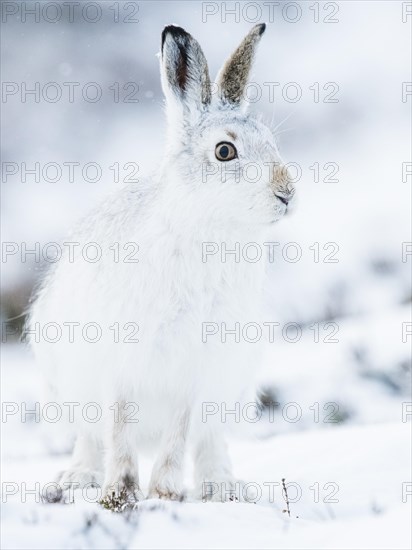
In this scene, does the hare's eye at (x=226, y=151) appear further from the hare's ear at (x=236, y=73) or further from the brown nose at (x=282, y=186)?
the hare's ear at (x=236, y=73)

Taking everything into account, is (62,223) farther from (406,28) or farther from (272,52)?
(406,28)

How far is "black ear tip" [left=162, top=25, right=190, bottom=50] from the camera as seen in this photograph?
416cm

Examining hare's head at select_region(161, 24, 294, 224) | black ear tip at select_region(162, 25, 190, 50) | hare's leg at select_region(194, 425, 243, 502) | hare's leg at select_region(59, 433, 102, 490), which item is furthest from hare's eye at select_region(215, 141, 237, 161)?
hare's leg at select_region(59, 433, 102, 490)

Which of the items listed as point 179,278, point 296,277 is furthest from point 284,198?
point 296,277

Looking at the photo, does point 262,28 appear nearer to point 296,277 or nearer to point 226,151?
point 226,151

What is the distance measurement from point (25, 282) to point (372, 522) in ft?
27.4

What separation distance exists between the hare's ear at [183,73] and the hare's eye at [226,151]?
0.29 meters

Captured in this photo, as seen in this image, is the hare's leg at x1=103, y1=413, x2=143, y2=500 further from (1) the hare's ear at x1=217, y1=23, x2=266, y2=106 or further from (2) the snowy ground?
(1) the hare's ear at x1=217, y1=23, x2=266, y2=106

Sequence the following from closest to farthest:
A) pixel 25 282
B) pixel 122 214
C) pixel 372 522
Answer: pixel 372 522 → pixel 122 214 → pixel 25 282

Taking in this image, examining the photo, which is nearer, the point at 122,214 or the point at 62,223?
the point at 122,214

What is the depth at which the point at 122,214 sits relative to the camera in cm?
454

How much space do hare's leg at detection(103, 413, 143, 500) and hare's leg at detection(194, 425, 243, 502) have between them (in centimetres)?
50

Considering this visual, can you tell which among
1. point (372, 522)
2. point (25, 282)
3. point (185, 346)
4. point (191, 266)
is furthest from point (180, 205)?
point (25, 282)

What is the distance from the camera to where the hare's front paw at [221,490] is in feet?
15.2
